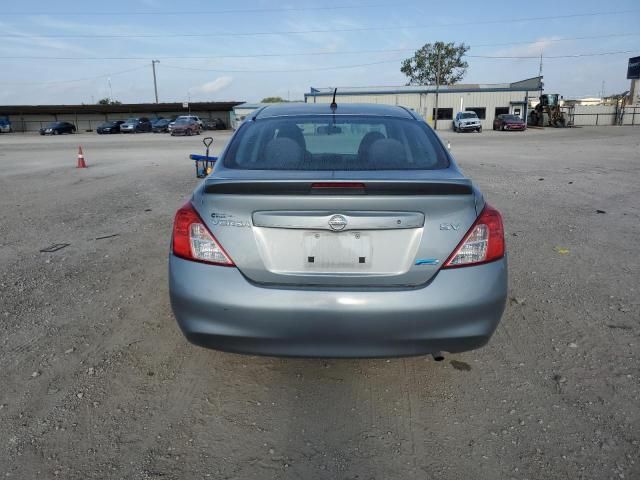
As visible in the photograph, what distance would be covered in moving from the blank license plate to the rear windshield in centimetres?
56

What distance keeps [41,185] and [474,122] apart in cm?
3744

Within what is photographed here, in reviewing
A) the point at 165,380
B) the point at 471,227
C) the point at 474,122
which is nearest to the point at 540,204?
the point at 471,227

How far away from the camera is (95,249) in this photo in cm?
554

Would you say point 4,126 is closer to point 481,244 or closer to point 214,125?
point 214,125

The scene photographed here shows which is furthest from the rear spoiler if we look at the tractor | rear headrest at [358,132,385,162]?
the tractor

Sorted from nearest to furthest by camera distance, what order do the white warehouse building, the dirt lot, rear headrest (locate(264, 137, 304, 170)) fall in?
1. the dirt lot
2. rear headrest (locate(264, 137, 304, 170))
3. the white warehouse building

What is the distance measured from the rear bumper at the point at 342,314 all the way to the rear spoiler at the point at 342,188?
387 millimetres

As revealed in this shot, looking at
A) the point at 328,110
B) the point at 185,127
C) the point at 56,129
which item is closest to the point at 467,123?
the point at 185,127

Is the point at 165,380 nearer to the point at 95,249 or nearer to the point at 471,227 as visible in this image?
the point at 471,227

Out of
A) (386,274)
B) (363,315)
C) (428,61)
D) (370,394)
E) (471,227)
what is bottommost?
(370,394)

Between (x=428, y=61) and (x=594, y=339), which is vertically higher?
(x=428, y=61)

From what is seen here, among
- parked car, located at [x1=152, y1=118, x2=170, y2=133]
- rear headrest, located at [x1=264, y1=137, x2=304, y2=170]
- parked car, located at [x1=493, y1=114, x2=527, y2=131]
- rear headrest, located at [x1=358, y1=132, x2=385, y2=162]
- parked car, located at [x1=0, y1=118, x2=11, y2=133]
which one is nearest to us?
rear headrest, located at [x1=264, y1=137, x2=304, y2=170]

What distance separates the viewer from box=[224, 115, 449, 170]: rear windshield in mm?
2818

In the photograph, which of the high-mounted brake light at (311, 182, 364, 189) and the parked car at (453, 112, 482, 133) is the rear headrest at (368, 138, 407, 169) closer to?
the high-mounted brake light at (311, 182, 364, 189)
